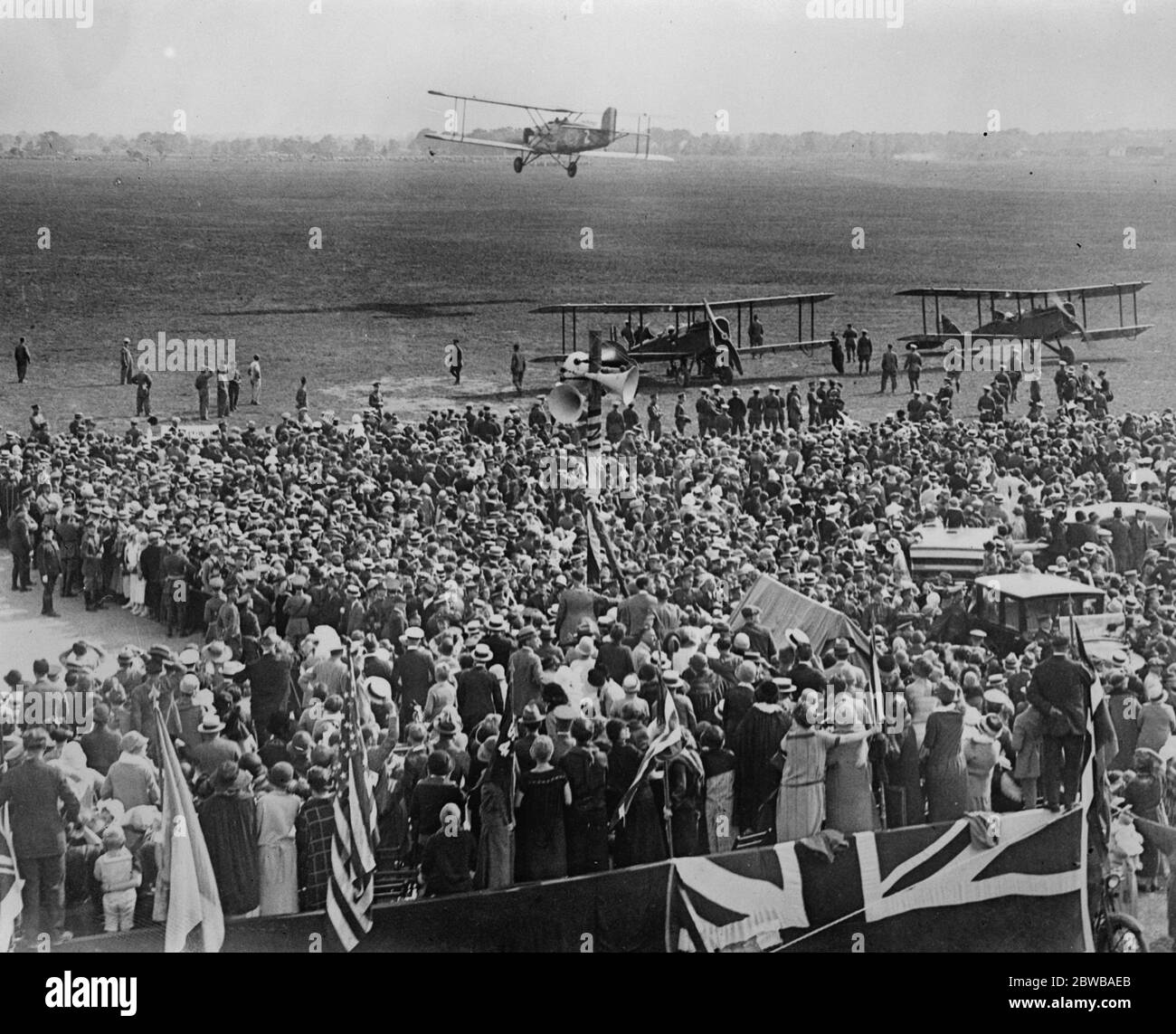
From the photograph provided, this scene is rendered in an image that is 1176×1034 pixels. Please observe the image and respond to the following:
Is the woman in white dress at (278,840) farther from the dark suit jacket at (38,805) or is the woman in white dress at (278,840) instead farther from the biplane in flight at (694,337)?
the biplane in flight at (694,337)

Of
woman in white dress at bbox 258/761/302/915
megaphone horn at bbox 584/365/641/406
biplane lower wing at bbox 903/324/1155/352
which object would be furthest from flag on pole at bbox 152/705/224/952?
biplane lower wing at bbox 903/324/1155/352

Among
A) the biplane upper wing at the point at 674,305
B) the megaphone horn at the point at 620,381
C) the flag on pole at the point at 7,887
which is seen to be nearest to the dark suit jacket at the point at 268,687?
the flag on pole at the point at 7,887

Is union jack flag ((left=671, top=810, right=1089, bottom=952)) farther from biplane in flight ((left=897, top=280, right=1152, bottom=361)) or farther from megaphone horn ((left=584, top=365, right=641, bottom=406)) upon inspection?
biplane in flight ((left=897, top=280, right=1152, bottom=361))

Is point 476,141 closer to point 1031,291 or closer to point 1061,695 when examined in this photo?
point 1031,291

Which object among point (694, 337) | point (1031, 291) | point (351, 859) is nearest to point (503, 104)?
point (694, 337)

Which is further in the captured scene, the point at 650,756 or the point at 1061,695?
the point at 1061,695

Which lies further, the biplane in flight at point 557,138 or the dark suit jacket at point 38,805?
the biplane in flight at point 557,138
